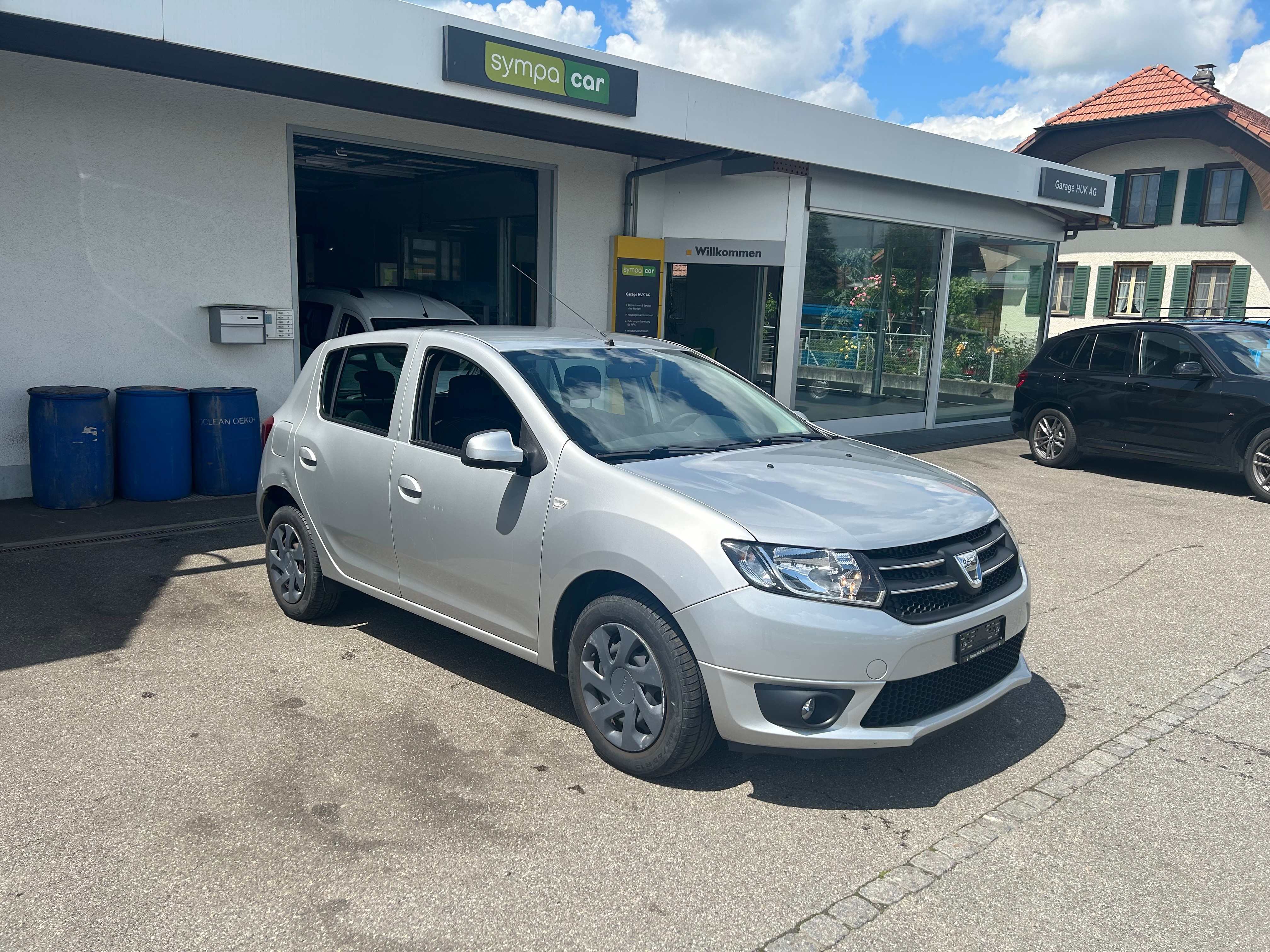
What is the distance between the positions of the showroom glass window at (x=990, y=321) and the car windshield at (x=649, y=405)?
37.1ft

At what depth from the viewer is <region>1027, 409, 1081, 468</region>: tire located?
11642 millimetres

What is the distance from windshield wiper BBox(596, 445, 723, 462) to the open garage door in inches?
291

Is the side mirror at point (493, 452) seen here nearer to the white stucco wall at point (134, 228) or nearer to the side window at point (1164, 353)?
the white stucco wall at point (134, 228)

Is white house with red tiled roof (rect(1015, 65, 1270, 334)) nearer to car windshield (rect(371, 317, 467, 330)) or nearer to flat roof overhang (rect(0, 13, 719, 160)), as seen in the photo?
flat roof overhang (rect(0, 13, 719, 160))

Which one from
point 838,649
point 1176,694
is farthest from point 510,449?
point 1176,694

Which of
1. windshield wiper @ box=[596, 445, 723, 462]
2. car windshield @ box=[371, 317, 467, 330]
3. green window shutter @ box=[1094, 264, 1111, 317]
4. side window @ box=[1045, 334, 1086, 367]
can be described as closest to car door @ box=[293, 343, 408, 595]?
windshield wiper @ box=[596, 445, 723, 462]

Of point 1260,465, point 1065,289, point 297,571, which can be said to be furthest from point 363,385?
point 1065,289

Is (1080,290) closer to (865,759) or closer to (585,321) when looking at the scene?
(585,321)

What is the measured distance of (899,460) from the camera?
470 centimetres

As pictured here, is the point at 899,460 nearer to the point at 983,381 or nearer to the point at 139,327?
the point at 139,327

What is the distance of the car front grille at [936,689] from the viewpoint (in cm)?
351

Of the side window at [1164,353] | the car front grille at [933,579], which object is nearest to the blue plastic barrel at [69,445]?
the car front grille at [933,579]

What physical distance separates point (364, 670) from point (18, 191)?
223 inches

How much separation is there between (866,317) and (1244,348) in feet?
16.6
